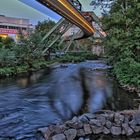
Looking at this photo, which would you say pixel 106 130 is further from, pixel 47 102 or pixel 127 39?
pixel 127 39

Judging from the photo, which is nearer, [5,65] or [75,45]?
[5,65]

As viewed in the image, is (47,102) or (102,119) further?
(47,102)

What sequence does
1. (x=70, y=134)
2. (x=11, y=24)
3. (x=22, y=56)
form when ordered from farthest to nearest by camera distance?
(x=11, y=24) → (x=22, y=56) → (x=70, y=134)

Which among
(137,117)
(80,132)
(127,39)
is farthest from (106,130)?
(127,39)

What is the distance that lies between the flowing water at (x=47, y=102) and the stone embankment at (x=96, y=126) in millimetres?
886

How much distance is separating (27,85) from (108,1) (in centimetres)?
1120

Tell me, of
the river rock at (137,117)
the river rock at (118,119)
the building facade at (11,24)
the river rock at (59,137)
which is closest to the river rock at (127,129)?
the river rock at (118,119)

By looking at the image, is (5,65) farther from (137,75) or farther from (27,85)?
(137,75)

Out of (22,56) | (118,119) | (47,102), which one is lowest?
(47,102)

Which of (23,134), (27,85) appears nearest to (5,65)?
(27,85)

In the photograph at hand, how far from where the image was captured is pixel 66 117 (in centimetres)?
1052

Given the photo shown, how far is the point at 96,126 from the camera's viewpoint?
8.71m

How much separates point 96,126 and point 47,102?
492 centimetres

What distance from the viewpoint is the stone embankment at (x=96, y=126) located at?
8.25 metres
